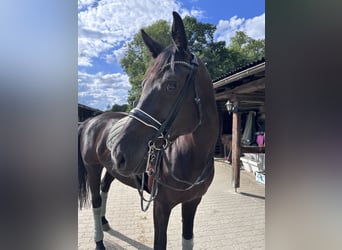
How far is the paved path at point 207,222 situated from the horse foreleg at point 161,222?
89 cm

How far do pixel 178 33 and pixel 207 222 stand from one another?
2517mm

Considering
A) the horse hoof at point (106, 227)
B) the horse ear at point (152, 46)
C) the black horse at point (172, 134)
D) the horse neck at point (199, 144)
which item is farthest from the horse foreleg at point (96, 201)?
the horse ear at point (152, 46)

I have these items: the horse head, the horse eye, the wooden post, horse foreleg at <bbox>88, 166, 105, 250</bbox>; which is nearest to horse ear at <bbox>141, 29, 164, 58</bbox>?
the horse head

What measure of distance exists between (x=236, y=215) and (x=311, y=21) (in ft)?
9.52

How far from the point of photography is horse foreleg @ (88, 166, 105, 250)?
198 cm

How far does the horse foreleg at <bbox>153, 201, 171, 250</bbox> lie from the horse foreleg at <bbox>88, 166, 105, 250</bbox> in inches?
37.6

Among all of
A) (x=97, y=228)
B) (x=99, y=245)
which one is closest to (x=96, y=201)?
(x=97, y=228)

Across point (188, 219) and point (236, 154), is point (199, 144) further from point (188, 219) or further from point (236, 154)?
point (236, 154)

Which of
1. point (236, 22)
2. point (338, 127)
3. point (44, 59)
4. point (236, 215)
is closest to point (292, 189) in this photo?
point (338, 127)

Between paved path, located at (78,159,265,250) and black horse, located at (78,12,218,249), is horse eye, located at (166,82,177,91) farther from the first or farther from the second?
paved path, located at (78,159,265,250)

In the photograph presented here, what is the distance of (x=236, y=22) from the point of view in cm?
161

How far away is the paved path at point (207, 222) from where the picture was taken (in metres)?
2.15

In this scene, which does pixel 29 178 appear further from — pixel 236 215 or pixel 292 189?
pixel 236 215

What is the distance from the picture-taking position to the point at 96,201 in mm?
2070
